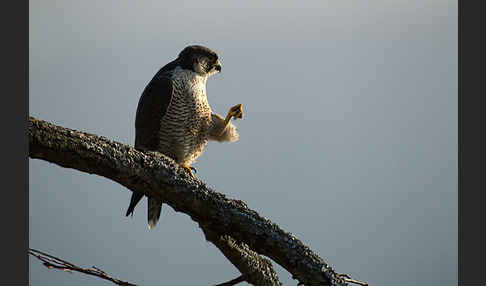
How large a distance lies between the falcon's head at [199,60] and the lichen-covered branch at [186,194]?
4.72 ft

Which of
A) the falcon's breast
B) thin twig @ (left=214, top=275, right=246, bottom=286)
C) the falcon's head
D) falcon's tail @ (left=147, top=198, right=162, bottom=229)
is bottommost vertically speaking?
thin twig @ (left=214, top=275, right=246, bottom=286)

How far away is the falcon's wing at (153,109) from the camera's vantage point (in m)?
2.79

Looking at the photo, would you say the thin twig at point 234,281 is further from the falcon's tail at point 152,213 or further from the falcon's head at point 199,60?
the falcon's head at point 199,60

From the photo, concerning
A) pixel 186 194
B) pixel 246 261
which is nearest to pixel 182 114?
pixel 246 261

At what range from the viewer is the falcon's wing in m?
2.79

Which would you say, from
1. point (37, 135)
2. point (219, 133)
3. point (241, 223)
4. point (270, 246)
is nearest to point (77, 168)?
point (37, 135)

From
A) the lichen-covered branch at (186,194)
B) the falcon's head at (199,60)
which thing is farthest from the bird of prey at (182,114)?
the lichen-covered branch at (186,194)

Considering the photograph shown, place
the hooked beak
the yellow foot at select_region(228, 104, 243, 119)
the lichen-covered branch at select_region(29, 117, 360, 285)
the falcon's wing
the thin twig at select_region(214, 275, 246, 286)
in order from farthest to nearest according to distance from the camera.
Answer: the hooked beak < the yellow foot at select_region(228, 104, 243, 119) < the falcon's wing < the thin twig at select_region(214, 275, 246, 286) < the lichen-covered branch at select_region(29, 117, 360, 285)

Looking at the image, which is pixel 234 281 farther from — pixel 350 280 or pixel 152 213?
pixel 152 213

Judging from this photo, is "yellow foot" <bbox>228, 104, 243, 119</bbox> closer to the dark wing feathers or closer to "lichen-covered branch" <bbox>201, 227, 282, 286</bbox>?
the dark wing feathers

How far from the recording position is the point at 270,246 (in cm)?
163

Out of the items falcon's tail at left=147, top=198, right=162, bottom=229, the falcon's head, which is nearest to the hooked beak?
the falcon's head

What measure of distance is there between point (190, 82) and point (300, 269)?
5.14 ft
